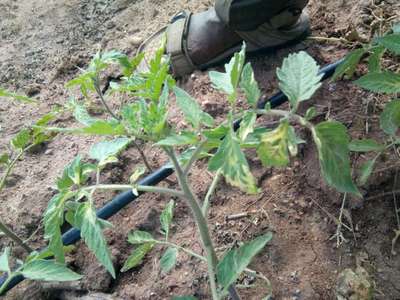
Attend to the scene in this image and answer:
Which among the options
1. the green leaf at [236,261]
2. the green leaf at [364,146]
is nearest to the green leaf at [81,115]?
the green leaf at [236,261]

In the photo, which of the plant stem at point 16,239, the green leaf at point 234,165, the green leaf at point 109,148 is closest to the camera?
the green leaf at point 234,165

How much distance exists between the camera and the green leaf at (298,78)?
0.80 m

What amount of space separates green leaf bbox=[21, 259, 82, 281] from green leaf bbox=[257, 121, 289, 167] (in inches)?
18.8

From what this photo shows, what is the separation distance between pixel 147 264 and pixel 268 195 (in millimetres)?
413

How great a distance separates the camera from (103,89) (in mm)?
2029

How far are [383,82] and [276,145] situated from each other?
526 mm

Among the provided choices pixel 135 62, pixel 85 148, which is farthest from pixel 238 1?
pixel 85 148

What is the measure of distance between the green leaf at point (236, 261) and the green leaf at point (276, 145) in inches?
8.7

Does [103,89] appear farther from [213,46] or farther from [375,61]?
[375,61]

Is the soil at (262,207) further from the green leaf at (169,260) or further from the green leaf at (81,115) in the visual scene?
the green leaf at (81,115)

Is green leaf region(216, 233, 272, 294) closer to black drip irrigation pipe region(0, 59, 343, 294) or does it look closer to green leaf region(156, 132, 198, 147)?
green leaf region(156, 132, 198, 147)

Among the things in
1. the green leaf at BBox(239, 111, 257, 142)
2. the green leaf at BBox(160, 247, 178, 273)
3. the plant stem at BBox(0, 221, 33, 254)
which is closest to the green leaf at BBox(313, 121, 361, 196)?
the green leaf at BBox(239, 111, 257, 142)

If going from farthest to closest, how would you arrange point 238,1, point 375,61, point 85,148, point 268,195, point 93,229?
point 85,148 → point 238,1 → point 268,195 → point 375,61 → point 93,229

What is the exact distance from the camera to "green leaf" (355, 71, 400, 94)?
114 centimetres
